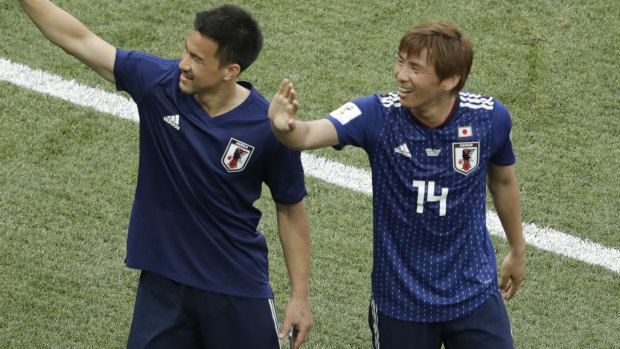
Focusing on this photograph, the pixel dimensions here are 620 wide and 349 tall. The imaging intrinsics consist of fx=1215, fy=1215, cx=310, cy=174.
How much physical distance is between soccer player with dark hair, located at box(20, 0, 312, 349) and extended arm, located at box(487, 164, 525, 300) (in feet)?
2.69

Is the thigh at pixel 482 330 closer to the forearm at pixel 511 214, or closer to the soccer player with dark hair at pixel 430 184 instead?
the soccer player with dark hair at pixel 430 184

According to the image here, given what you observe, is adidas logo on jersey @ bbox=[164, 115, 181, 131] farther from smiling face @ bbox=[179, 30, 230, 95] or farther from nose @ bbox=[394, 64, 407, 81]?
nose @ bbox=[394, 64, 407, 81]

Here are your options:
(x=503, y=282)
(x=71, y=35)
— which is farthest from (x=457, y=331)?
(x=71, y=35)

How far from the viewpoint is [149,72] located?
489cm

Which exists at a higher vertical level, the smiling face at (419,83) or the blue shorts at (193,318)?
the smiling face at (419,83)

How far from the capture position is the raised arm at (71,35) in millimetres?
4934

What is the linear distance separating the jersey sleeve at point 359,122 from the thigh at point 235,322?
2.51 feet

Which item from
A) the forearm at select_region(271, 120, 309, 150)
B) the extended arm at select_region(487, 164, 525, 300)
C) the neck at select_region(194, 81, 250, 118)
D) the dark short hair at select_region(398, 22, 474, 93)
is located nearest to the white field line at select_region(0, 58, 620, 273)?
the extended arm at select_region(487, 164, 525, 300)

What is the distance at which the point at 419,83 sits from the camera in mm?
4688

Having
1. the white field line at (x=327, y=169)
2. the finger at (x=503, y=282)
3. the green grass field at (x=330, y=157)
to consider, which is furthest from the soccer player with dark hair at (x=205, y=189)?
the white field line at (x=327, y=169)

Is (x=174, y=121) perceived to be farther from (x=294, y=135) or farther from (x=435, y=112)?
(x=435, y=112)

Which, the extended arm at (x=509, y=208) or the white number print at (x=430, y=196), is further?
the extended arm at (x=509, y=208)

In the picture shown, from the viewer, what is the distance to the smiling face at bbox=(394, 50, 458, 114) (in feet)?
15.4

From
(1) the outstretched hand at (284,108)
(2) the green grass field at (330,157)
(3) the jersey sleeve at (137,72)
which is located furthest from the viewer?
(2) the green grass field at (330,157)
